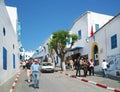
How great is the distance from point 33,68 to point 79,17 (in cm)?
2439

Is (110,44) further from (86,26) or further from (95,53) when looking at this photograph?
(86,26)

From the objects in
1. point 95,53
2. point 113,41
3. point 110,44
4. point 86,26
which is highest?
point 86,26

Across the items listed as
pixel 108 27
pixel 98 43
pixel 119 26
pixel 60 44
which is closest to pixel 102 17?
pixel 60 44

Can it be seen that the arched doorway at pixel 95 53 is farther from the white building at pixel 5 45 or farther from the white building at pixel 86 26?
the white building at pixel 5 45

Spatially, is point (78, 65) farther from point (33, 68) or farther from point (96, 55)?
point (33, 68)

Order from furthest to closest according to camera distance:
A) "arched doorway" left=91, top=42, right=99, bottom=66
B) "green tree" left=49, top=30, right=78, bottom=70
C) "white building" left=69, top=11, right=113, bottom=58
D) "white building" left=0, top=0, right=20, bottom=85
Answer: "white building" left=69, top=11, right=113, bottom=58
"green tree" left=49, top=30, right=78, bottom=70
"arched doorway" left=91, top=42, right=99, bottom=66
"white building" left=0, top=0, right=20, bottom=85

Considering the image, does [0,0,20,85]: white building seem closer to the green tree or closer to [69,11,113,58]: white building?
the green tree

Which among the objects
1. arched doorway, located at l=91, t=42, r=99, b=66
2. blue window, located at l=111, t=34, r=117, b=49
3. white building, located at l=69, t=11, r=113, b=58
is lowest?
arched doorway, located at l=91, t=42, r=99, b=66

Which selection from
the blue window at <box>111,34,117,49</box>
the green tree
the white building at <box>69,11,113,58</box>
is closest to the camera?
the blue window at <box>111,34,117,49</box>

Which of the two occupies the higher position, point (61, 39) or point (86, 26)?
point (86, 26)

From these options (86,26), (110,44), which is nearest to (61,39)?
(86,26)

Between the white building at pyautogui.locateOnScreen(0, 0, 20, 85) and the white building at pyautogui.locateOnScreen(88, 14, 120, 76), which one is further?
the white building at pyautogui.locateOnScreen(88, 14, 120, 76)

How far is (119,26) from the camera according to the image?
2252 centimetres

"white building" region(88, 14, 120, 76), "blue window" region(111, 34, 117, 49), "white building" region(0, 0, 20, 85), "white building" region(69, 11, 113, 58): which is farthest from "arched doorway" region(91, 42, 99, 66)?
"white building" region(0, 0, 20, 85)
